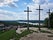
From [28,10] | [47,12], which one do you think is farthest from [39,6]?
[47,12]

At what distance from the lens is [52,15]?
169 ft

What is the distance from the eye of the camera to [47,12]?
40.3m

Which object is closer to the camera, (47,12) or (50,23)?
(47,12)

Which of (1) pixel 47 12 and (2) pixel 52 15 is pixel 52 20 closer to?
(2) pixel 52 15

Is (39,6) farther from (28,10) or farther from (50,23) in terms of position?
(50,23)

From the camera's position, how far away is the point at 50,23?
48469 millimetres

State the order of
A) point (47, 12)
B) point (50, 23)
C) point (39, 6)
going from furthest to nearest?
point (50, 23) → point (47, 12) → point (39, 6)

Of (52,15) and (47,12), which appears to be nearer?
(47,12)

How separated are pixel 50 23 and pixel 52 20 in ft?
3.64

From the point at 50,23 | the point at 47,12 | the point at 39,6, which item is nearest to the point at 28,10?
the point at 39,6

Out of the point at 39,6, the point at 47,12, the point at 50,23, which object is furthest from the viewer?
the point at 50,23

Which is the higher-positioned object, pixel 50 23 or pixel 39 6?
pixel 39 6

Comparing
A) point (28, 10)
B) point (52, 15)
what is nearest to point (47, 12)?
point (28, 10)

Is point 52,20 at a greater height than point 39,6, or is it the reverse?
point 39,6
